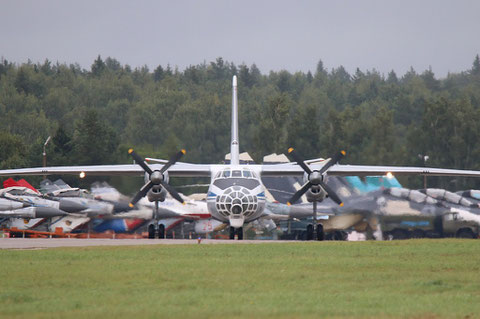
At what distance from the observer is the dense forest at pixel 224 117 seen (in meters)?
76.1

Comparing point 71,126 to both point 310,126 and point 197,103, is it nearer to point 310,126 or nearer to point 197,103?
point 197,103

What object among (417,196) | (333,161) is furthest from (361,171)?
(417,196)

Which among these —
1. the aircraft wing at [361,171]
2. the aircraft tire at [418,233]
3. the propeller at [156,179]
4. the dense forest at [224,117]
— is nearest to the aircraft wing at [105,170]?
the propeller at [156,179]

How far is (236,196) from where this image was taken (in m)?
36.8

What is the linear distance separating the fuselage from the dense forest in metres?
27.5

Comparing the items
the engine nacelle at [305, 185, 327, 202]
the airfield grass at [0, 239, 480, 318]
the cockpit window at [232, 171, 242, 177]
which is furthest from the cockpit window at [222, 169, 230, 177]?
the airfield grass at [0, 239, 480, 318]

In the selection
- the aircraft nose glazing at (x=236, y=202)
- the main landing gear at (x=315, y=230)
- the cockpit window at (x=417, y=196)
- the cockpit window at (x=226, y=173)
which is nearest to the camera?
the aircraft nose glazing at (x=236, y=202)

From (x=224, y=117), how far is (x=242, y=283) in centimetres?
9061

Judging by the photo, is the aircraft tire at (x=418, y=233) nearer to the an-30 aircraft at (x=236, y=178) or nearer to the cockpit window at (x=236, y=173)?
the an-30 aircraft at (x=236, y=178)

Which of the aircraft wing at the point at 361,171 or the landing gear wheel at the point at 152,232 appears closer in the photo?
the landing gear wheel at the point at 152,232

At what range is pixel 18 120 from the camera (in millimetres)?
116875

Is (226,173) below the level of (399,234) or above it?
above

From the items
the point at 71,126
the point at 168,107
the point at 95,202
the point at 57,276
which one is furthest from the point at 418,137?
the point at 57,276

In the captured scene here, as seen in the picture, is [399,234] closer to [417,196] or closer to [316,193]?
[417,196]
